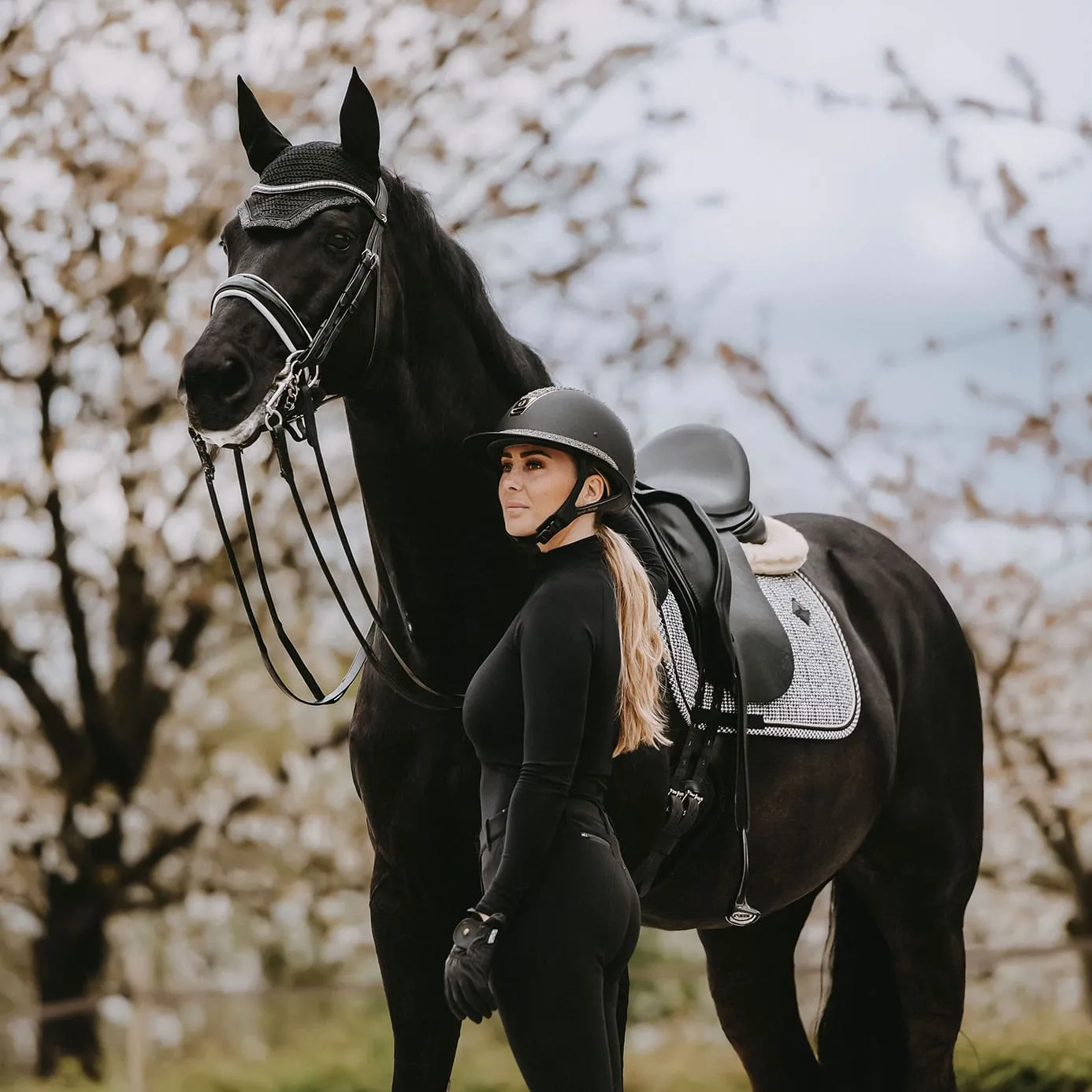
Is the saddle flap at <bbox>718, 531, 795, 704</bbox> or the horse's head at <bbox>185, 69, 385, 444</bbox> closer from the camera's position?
the horse's head at <bbox>185, 69, 385, 444</bbox>

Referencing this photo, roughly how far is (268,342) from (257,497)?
212 inches

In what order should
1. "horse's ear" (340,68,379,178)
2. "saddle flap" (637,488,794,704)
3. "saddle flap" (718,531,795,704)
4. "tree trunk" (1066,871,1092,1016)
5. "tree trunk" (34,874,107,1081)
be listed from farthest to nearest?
"tree trunk" (1066,871,1092,1016), "tree trunk" (34,874,107,1081), "saddle flap" (718,531,795,704), "saddle flap" (637,488,794,704), "horse's ear" (340,68,379,178)

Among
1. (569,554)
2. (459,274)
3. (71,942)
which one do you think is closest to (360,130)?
(459,274)

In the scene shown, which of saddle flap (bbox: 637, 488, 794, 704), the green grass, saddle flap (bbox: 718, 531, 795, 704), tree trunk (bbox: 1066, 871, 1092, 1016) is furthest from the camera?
tree trunk (bbox: 1066, 871, 1092, 1016)

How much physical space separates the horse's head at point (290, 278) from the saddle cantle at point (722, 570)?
87 cm

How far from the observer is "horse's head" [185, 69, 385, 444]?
266 cm

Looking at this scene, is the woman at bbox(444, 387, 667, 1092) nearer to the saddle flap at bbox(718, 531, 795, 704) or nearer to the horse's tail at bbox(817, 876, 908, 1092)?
the saddle flap at bbox(718, 531, 795, 704)

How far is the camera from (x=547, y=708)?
2.35 meters

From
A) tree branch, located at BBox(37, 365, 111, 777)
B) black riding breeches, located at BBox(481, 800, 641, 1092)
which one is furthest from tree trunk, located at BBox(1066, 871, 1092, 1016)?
black riding breeches, located at BBox(481, 800, 641, 1092)

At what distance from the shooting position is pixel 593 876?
7.82 feet

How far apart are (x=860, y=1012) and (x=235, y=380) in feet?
8.71

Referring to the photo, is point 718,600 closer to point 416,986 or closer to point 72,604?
point 416,986

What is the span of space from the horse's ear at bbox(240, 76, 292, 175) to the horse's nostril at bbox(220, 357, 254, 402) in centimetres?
60

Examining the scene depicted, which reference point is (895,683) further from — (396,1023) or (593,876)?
(593,876)
